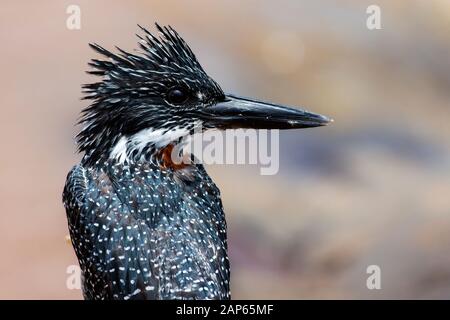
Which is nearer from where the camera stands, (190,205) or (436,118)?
(190,205)

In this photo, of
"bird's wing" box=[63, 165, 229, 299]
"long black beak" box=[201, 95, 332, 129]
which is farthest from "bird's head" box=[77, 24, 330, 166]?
"bird's wing" box=[63, 165, 229, 299]

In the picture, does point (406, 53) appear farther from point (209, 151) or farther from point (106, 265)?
point (106, 265)

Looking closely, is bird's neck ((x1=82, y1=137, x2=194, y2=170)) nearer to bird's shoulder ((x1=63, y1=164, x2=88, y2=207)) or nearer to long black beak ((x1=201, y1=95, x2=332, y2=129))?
bird's shoulder ((x1=63, y1=164, x2=88, y2=207))

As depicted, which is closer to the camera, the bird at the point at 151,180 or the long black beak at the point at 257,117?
the bird at the point at 151,180

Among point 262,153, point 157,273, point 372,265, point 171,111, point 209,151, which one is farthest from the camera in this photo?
point 372,265

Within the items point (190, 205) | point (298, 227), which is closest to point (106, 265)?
point (190, 205)

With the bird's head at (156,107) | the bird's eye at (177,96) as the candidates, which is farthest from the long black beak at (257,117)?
the bird's eye at (177,96)

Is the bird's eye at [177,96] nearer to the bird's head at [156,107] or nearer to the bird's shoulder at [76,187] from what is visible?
the bird's head at [156,107]

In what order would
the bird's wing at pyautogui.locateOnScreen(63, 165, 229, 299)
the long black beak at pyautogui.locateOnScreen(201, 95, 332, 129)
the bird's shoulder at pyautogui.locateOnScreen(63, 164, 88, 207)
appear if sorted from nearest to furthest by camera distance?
1. the bird's wing at pyautogui.locateOnScreen(63, 165, 229, 299)
2. the bird's shoulder at pyautogui.locateOnScreen(63, 164, 88, 207)
3. the long black beak at pyautogui.locateOnScreen(201, 95, 332, 129)
